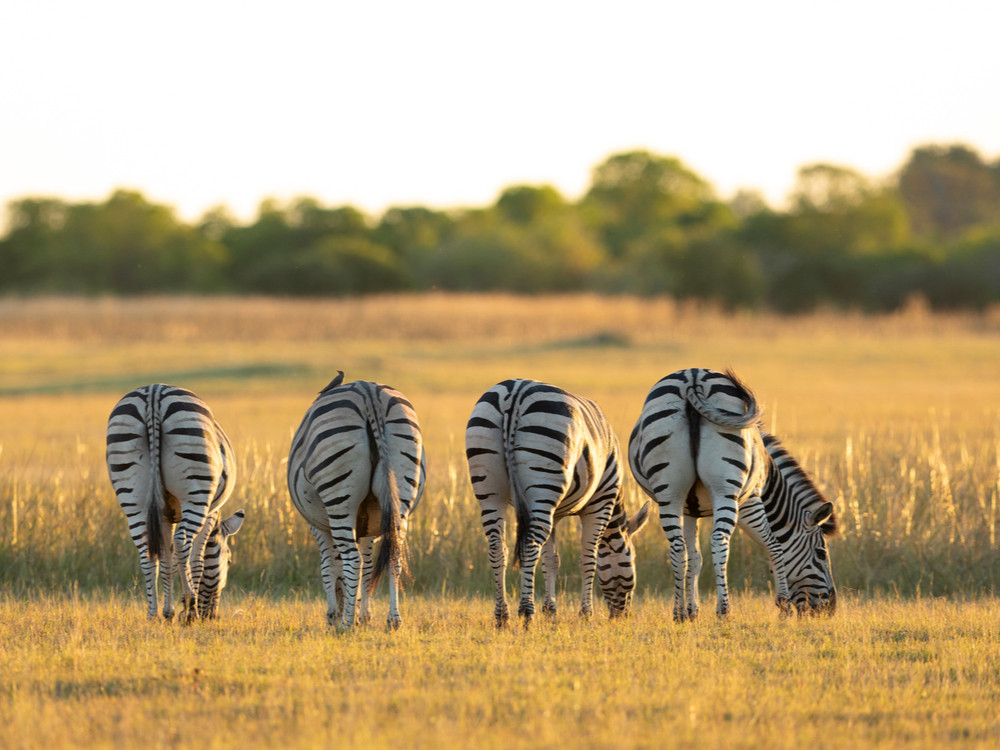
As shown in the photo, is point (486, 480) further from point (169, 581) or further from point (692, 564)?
point (169, 581)

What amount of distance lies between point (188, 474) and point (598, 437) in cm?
283

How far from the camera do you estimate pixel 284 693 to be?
570cm

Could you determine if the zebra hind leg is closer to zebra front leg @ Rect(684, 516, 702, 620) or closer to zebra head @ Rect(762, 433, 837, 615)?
zebra front leg @ Rect(684, 516, 702, 620)

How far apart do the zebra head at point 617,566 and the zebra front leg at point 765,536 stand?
87 centimetres

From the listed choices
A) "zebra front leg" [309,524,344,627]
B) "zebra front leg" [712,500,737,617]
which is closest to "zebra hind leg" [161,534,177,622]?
"zebra front leg" [309,524,344,627]

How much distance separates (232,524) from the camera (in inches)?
328

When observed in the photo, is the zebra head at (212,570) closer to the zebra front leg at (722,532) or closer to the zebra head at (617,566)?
the zebra head at (617,566)

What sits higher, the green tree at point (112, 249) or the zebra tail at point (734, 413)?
the green tree at point (112, 249)

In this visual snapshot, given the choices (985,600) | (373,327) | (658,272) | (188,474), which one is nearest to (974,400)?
(985,600)

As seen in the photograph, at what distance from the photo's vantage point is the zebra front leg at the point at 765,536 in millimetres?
8008

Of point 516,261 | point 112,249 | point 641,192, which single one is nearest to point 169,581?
point 516,261

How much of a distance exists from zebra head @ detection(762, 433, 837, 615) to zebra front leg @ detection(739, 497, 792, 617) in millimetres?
170

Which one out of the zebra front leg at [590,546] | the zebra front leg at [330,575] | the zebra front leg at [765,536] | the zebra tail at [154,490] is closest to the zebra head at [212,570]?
the zebra tail at [154,490]

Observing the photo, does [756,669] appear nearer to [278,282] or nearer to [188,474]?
[188,474]
